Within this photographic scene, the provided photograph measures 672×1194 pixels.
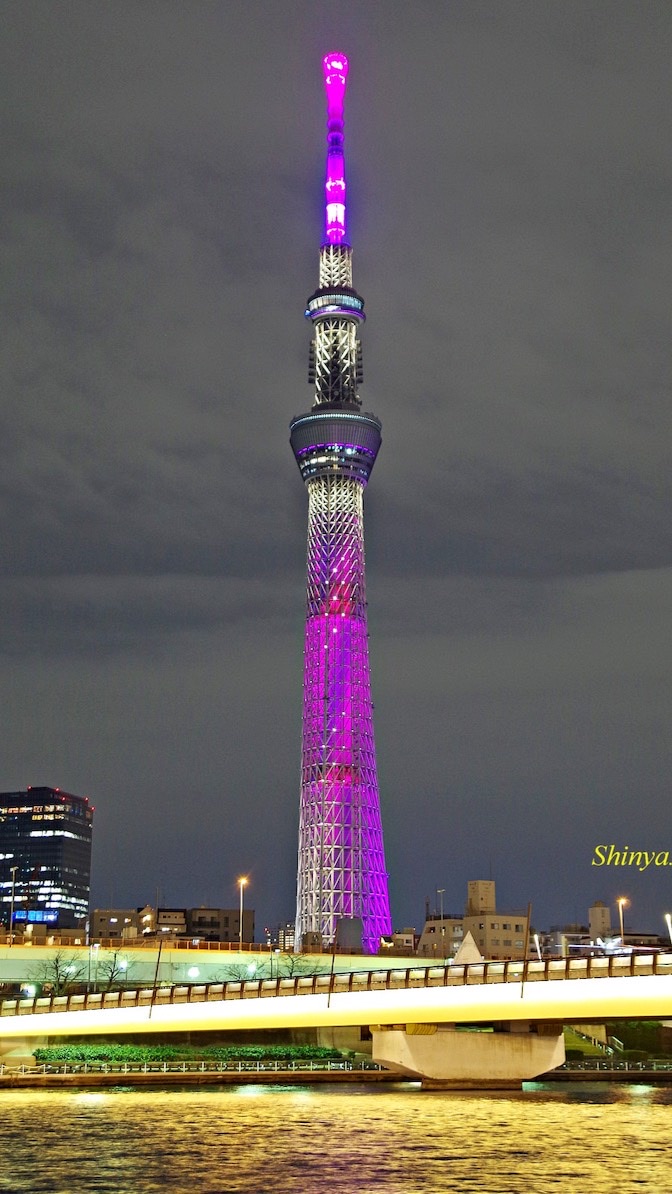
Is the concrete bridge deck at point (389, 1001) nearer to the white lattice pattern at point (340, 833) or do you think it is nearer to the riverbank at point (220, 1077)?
the riverbank at point (220, 1077)

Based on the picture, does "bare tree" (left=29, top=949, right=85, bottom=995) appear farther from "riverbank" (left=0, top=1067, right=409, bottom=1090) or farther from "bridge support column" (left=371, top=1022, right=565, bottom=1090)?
"bridge support column" (left=371, top=1022, right=565, bottom=1090)

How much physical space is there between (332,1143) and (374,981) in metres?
25.9

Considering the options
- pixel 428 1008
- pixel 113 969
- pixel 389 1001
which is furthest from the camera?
pixel 113 969

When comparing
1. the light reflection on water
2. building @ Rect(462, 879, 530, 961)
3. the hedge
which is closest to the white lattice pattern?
building @ Rect(462, 879, 530, 961)

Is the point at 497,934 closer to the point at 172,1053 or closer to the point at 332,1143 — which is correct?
the point at 172,1053

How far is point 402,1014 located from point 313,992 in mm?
6400

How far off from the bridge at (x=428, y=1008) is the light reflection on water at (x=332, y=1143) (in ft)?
14.7

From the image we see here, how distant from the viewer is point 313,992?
8500 centimetres

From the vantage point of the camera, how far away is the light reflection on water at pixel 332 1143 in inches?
1887

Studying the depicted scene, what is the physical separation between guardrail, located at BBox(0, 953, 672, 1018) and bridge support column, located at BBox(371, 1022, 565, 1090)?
5.56m

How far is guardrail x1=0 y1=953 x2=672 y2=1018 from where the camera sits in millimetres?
72625

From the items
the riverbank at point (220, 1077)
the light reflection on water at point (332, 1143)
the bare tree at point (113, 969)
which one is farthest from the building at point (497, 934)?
the light reflection on water at point (332, 1143)

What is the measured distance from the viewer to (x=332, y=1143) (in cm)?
5791

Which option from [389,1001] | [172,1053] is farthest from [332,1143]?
[172,1053]
